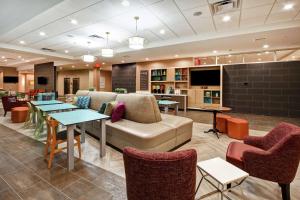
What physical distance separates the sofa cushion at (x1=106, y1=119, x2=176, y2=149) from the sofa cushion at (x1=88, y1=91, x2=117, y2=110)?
1.30 metres

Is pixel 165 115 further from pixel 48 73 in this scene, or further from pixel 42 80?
pixel 42 80

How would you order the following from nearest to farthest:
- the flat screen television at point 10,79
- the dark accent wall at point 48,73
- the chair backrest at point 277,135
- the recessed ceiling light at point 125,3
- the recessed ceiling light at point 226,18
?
the chair backrest at point 277,135 → the recessed ceiling light at point 125,3 → the recessed ceiling light at point 226,18 → the dark accent wall at point 48,73 → the flat screen television at point 10,79

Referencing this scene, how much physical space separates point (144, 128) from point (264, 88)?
6.63 m

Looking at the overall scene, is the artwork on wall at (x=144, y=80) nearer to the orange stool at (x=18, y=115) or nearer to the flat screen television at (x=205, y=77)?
the flat screen television at (x=205, y=77)

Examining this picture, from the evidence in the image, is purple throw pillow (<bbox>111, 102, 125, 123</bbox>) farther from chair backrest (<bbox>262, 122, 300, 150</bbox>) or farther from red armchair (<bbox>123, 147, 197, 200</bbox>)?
chair backrest (<bbox>262, 122, 300, 150</bbox>)

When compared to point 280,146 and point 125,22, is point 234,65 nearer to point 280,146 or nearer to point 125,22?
point 125,22

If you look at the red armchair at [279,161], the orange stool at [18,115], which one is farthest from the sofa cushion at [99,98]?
the red armchair at [279,161]

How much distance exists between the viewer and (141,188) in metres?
1.18

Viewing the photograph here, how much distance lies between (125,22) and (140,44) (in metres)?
0.83

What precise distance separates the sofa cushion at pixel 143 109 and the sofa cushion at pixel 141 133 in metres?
0.15

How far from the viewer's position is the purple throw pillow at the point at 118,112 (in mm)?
3567

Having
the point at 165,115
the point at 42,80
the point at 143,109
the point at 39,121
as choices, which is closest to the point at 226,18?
the point at 165,115

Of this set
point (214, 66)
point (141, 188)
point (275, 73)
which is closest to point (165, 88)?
point (214, 66)

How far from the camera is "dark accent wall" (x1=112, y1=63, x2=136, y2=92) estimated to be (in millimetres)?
10976
